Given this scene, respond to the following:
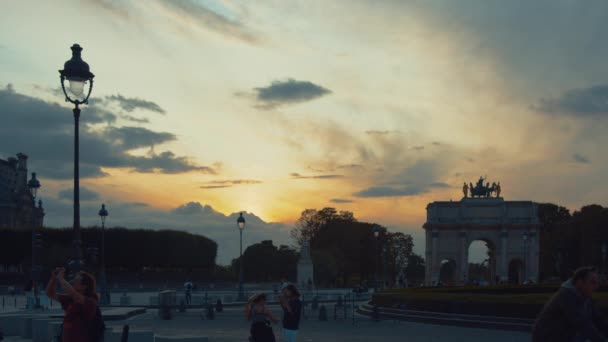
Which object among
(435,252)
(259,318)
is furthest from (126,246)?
(259,318)

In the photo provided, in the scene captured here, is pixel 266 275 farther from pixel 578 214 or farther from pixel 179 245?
pixel 578 214

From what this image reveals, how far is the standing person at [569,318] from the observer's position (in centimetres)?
963

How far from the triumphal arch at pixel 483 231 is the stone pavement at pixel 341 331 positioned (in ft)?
219

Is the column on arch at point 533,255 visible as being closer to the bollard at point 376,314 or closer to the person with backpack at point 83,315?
the bollard at point 376,314

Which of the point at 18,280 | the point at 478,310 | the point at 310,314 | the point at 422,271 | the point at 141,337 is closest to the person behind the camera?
the point at 141,337

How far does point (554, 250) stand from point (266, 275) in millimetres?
38642

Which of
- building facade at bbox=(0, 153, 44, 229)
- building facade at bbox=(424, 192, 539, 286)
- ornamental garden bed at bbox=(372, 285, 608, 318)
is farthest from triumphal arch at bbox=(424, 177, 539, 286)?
building facade at bbox=(0, 153, 44, 229)

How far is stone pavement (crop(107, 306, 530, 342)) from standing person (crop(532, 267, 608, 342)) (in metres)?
16.3

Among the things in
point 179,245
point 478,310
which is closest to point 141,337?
point 478,310

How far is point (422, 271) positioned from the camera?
182625 mm

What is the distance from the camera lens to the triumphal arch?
333 feet

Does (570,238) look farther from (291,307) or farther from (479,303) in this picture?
(291,307)

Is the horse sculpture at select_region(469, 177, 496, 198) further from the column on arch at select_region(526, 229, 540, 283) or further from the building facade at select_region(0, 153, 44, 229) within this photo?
the building facade at select_region(0, 153, 44, 229)

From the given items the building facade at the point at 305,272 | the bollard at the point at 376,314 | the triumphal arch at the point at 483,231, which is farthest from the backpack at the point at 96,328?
the triumphal arch at the point at 483,231
